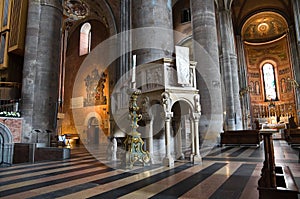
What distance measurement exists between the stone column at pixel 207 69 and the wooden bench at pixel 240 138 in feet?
4.40

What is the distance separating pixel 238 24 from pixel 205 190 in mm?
28452

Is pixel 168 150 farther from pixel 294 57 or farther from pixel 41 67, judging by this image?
pixel 294 57

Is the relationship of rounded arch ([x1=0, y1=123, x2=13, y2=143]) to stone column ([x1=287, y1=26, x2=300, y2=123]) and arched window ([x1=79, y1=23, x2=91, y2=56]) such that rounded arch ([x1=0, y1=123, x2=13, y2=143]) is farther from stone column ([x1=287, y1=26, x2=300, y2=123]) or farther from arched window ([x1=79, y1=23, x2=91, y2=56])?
stone column ([x1=287, y1=26, x2=300, y2=123])

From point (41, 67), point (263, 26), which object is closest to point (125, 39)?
point (41, 67)

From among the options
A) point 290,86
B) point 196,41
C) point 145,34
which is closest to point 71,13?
point 196,41

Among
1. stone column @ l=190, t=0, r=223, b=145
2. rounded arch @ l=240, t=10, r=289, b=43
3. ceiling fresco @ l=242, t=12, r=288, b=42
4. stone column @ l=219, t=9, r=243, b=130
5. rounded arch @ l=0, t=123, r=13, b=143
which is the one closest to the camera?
rounded arch @ l=0, t=123, r=13, b=143

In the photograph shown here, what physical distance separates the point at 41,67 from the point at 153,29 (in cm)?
649

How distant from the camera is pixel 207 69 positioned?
11891 millimetres

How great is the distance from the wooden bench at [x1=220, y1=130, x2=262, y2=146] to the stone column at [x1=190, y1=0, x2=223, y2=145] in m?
1.34

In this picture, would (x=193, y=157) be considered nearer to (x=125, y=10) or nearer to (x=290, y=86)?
(x=125, y=10)

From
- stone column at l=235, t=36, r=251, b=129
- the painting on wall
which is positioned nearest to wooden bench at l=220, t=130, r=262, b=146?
stone column at l=235, t=36, r=251, b=129

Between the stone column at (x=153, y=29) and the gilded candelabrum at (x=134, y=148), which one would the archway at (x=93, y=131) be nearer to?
the stone column at (x=153, y=29)

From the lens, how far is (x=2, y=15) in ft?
46.0

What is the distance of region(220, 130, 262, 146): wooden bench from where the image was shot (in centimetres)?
1261
